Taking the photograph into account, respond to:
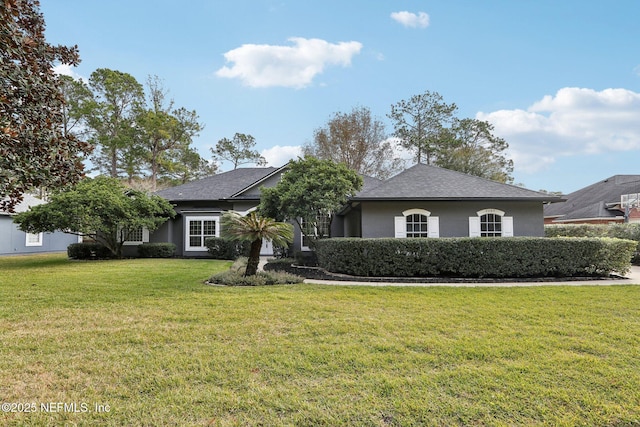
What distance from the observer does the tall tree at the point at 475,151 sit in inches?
1210

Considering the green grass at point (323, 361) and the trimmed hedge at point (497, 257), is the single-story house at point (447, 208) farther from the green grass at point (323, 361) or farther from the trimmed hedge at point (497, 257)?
the green grass at point (323, 361)

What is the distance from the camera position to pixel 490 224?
1278 cm

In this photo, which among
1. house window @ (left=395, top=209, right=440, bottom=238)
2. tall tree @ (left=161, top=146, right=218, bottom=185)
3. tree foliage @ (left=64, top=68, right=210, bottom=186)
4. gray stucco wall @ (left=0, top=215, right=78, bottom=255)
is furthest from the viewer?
tall tree @ (left=161, top=146, right=218, bottom=185)

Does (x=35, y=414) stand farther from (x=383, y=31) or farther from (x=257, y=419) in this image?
(x=383, y=31)

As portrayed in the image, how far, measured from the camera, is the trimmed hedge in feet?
32.5

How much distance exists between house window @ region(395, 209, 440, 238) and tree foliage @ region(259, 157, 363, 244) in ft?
6.87

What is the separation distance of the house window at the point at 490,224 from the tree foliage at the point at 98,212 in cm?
1448

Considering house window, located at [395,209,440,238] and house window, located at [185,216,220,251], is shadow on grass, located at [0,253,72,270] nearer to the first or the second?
house window, located at [185,216,220,251]

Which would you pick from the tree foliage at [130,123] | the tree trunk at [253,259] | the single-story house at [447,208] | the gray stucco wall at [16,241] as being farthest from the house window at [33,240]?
the single-story house at [447,208]

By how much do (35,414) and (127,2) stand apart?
12.0 meters

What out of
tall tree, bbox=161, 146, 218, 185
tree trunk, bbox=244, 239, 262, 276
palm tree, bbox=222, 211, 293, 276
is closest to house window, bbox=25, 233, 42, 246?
tall tree, bbox=161, 146, 218, 185

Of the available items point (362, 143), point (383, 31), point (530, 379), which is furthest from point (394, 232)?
point (362, 143)

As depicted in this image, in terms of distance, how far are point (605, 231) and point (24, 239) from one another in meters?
35.2

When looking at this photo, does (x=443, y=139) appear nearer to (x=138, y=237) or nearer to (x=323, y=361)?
(x=138, y=237)
